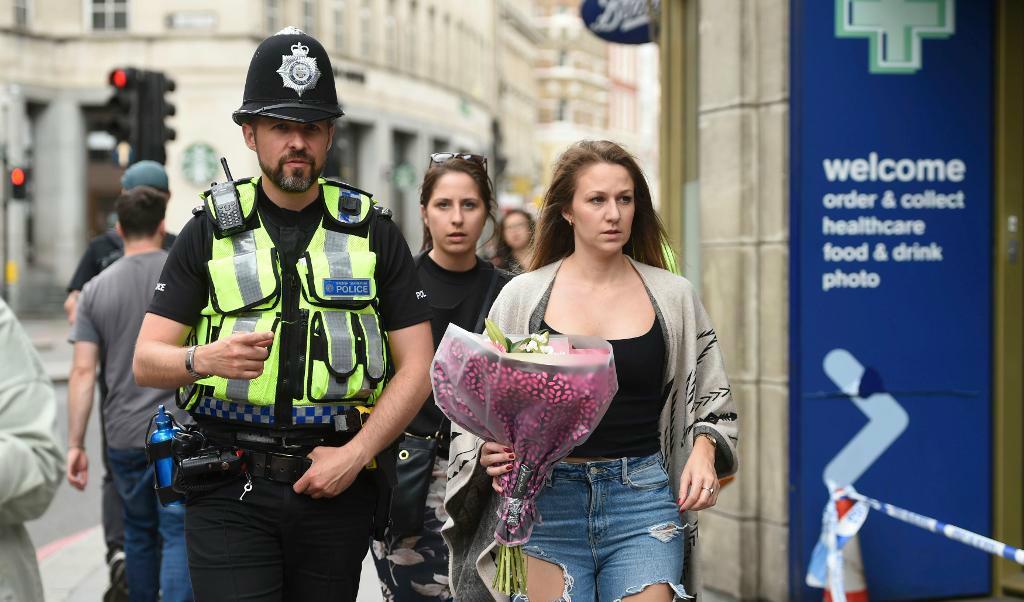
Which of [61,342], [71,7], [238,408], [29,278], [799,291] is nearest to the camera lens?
[238,408]

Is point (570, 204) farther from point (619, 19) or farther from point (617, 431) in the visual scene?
point (619, 19)

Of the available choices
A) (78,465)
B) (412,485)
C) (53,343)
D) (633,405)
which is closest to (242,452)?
(633,405)

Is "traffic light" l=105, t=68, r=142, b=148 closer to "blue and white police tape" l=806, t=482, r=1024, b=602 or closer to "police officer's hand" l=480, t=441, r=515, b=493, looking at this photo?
"blue and white police tape" l=806, t=482, r=1024, b=602

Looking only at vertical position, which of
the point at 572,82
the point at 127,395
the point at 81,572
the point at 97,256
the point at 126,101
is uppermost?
the point at 572,82

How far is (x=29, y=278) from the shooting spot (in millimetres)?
35688

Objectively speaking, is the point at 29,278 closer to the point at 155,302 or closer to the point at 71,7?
→ the point at 71,7

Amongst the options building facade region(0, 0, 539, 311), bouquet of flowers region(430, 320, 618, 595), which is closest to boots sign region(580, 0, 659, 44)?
bouquet of flowers region(430, 320, 618, 595)

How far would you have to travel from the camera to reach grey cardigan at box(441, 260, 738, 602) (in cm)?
370

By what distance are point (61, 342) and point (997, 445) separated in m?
23.2

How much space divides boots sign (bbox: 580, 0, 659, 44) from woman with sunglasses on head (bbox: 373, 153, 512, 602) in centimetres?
312

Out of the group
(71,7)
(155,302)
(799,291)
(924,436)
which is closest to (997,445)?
(924,436)

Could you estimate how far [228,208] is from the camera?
3.41m

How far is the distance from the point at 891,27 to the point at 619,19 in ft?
8.68

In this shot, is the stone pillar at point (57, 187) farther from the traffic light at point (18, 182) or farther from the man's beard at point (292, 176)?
the man's beard at point (292, 176)
